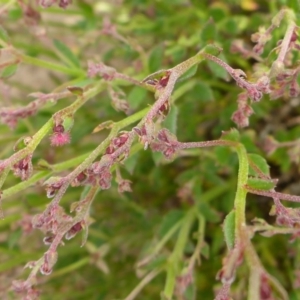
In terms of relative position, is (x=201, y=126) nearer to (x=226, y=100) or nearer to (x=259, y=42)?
(x=226, y=100)

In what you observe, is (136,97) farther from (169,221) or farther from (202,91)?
(169,221)

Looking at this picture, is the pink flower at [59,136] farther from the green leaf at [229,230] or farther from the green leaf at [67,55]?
the green leaf at [67,55]

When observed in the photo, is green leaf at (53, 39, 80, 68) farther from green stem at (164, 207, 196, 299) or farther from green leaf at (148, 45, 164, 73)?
green stem at (164, 207, 196, 299)

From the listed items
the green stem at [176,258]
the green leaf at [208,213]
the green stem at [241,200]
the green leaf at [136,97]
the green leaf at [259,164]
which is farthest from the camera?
the green leaf at [208,213]

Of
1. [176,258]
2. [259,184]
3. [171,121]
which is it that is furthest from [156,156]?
[259,184]

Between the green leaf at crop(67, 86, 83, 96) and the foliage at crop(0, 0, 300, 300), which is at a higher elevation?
the green leaf at crop(67, 86, 83, 96)

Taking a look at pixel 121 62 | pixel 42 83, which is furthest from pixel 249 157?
pixel 42 83

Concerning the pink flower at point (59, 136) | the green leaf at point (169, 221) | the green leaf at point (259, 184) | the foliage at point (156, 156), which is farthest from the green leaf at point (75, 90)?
the green leaf at point (169, 221)

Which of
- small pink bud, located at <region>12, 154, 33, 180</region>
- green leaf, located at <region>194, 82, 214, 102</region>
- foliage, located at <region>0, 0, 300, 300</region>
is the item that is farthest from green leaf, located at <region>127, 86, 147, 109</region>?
small pink bud, located at <region>12, 154, 33, 180</region>
